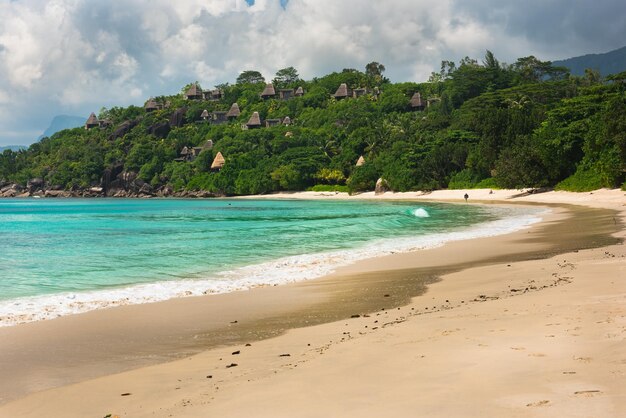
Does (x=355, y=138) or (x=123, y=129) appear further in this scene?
(x=123, y=129)

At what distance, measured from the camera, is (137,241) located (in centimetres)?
2712

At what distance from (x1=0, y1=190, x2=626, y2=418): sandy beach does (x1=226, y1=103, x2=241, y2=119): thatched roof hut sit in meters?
152

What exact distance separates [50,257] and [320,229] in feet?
47.9

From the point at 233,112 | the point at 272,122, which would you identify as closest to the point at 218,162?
the point at 272,122

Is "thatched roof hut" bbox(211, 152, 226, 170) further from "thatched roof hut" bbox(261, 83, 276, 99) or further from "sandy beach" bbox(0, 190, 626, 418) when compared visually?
"sandy beach" bbox(0, 190, 626, 418)

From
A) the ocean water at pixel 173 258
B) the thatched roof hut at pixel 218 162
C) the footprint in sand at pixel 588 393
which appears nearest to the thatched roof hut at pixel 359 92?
the thatched roof hut at pixel 218 162

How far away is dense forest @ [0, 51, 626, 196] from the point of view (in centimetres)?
6000

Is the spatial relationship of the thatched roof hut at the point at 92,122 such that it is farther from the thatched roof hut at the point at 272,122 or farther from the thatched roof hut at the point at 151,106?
the thatched roof hut at the point at 272,122

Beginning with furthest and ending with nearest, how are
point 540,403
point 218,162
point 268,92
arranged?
point 268,92 < point 218,162 < point 540,403

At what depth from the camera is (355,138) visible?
113 metres

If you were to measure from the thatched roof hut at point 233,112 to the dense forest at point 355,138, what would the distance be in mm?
505

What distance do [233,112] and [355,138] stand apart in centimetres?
6012

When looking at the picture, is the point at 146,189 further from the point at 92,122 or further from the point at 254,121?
the point at 92,122

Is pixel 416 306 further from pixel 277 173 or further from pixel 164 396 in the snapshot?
pixel 277 173
